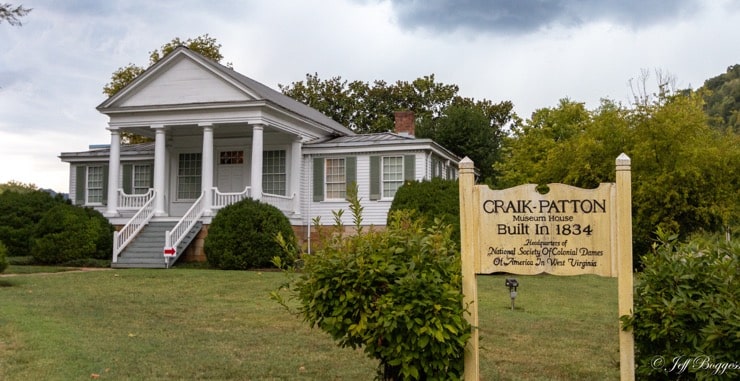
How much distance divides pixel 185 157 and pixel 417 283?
22.4 meters

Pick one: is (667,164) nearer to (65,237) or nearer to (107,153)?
(65,237)

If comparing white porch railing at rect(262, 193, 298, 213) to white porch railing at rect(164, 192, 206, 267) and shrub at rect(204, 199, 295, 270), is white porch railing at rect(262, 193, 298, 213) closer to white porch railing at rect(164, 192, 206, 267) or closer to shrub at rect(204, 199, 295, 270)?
white porch railing at rect(164, 192, 206, 267)

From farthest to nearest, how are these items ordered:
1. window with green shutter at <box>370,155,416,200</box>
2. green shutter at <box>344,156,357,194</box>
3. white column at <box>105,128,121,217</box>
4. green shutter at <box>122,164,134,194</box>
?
green shutter at <box>122,164,134,194</box> → green shutter at <box>344,156,357,194</box> → window with green shutter at <box>370,155,416,200</box> → white column at <box>105,128,121,217</box>

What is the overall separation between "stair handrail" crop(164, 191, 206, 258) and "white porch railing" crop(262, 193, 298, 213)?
2.04m

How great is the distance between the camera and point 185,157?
25953 mm

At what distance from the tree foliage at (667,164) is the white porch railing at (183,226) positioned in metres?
13.1

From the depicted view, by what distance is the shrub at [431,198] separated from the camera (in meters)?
19.0

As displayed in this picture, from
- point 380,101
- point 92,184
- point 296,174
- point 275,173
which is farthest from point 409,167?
point 380,101

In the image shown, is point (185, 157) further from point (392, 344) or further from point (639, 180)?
point (392, 344)

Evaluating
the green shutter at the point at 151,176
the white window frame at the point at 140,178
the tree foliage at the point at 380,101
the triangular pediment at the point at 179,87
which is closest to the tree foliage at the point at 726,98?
the tree foliage at the point at 380,101

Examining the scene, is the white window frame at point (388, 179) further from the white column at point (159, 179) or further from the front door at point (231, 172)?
the white column at point (159, 179)

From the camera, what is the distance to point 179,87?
22953 mm

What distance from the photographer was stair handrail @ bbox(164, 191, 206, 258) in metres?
19.9

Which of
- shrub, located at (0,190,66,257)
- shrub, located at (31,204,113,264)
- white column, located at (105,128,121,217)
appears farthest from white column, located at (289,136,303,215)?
shrub, located at (0,190,66,257)
